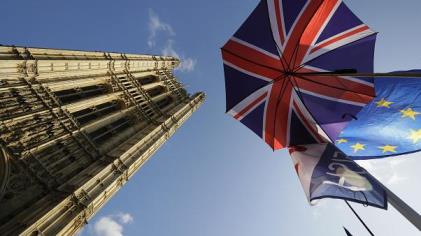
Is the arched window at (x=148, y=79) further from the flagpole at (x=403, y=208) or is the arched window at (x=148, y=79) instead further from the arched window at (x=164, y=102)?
the flagpole at (x=403, y=208)

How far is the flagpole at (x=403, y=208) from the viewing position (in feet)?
21.5

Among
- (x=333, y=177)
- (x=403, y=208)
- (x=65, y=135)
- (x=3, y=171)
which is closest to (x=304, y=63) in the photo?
(x=333, y=177)

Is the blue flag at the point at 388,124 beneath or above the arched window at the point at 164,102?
beneath

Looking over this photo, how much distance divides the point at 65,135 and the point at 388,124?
15303 mm

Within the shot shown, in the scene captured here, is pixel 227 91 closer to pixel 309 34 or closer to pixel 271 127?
pixel 271 127

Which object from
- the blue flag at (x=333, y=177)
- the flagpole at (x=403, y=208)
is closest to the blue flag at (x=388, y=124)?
the blue flag at (x=333, y=177)

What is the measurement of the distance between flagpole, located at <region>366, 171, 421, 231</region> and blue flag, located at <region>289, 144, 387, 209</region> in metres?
0.18

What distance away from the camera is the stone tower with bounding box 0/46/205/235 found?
1316 centimetres

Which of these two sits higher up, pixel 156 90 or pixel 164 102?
pixel 156 90

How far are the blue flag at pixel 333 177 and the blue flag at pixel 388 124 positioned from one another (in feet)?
4.54

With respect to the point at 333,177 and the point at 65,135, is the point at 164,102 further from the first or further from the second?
the point at 333,177

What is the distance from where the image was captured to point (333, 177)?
8758 mm

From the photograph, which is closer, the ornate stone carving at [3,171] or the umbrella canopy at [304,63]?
the umbrella canopy at [304,63]

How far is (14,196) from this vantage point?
42.8 ft
